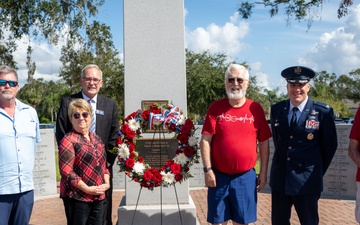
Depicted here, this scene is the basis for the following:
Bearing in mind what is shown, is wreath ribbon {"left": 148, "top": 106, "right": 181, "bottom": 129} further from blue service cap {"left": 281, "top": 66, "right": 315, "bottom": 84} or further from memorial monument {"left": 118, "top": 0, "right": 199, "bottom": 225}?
blue service cap {"left": 281, "top": 66, "right": 315, "bottom": 84}

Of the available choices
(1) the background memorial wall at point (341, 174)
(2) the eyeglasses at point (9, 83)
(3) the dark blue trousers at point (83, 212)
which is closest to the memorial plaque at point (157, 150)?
(3) the dark blue trousers at point (83, 212)

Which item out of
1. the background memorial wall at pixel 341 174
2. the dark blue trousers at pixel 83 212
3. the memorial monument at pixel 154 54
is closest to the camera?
the dark blue trousers at pixel 83 212

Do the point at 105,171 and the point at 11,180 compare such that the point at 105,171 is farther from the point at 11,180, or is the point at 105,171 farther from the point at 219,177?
the point at 219,177

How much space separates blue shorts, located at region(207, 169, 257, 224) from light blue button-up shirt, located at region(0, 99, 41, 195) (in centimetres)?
180

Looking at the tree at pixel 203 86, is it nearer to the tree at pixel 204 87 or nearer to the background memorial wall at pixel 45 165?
the tree at pixel 204 87

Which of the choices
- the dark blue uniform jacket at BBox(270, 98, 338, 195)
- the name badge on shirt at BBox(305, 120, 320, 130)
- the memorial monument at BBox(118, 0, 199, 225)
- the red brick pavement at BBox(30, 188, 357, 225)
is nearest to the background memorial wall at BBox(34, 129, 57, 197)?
the red brick pavement at BBox(30, 188, 357, 225)

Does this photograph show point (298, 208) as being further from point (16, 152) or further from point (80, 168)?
point (16, 152)

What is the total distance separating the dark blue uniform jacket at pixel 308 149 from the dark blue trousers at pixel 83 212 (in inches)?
72.3

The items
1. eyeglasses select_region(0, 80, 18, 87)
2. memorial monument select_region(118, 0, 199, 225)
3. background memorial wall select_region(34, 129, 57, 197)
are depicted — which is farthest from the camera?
background memorial wall select_region(34, 129, 57, 197)

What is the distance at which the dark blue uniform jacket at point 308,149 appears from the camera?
13.5 ft

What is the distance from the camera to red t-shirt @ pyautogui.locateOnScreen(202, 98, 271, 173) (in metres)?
4.07

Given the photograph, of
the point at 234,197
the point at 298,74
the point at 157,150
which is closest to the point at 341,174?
the point at 157,150

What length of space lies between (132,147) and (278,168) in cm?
165

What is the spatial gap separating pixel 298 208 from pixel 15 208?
9.02 feet
